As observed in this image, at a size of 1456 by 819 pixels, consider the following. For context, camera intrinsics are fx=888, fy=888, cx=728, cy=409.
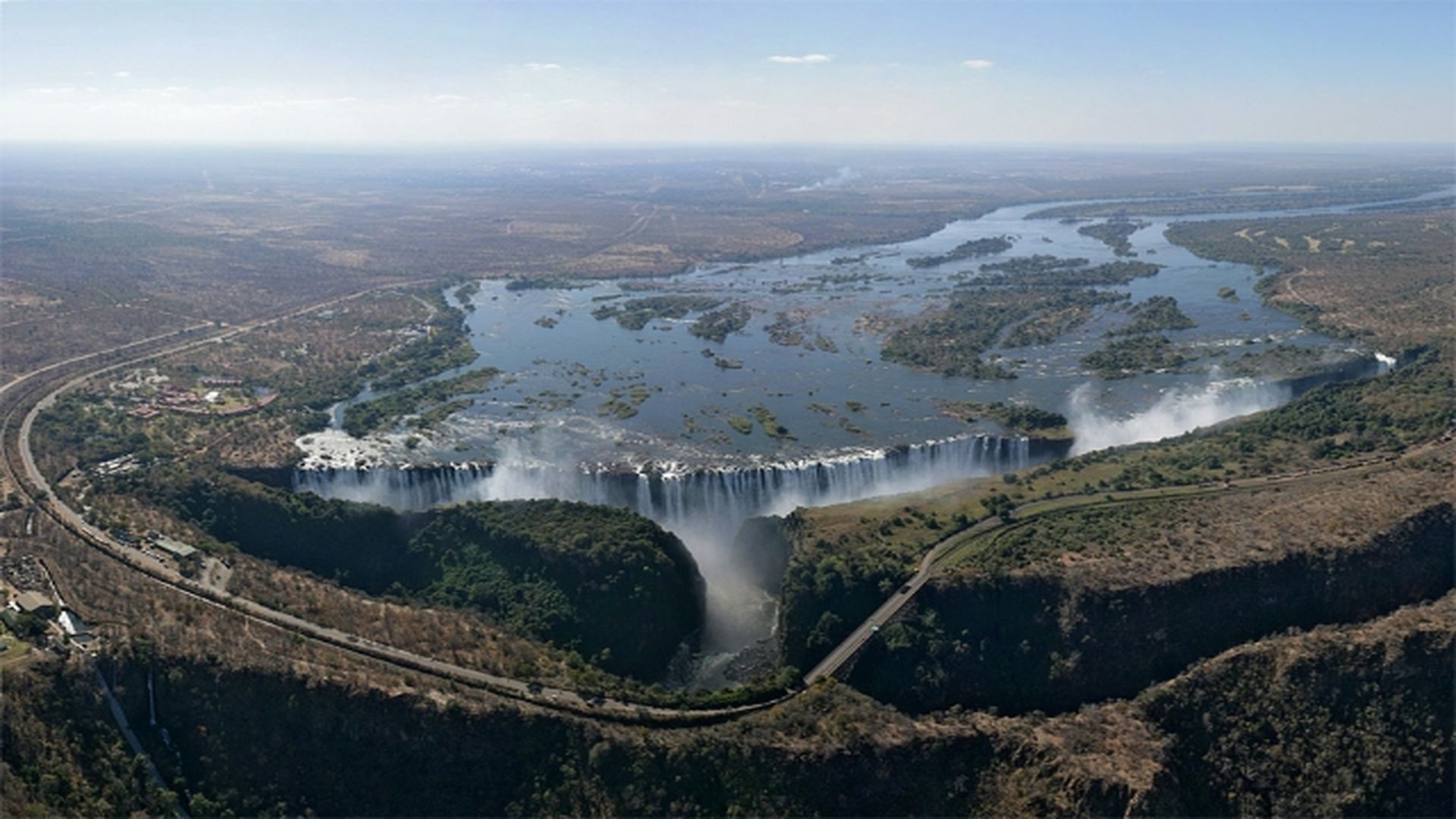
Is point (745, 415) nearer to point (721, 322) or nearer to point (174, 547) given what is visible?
point (721, 322)

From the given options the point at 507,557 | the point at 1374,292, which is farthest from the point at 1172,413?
the point at 1374,292

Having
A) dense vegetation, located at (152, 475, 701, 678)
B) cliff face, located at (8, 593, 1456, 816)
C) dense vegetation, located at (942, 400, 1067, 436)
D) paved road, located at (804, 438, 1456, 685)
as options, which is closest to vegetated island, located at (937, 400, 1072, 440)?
dense vegetation, located at (942, 400, 1067, 436)

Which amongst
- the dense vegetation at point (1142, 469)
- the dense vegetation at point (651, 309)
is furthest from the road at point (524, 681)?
the dense vegetation at point (651, 309)

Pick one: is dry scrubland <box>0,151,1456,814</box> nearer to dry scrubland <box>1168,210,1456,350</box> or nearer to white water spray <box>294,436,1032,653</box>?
white water spray <box>294,436,1032,653</box>

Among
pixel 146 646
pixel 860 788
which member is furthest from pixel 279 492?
pixel 860 788

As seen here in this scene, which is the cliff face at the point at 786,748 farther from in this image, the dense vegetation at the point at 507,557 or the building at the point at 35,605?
the dense vegetation at the point at 507,557

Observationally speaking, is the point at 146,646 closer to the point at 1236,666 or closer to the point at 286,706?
the point at 286,706

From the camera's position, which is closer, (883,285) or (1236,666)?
(1236,666)
